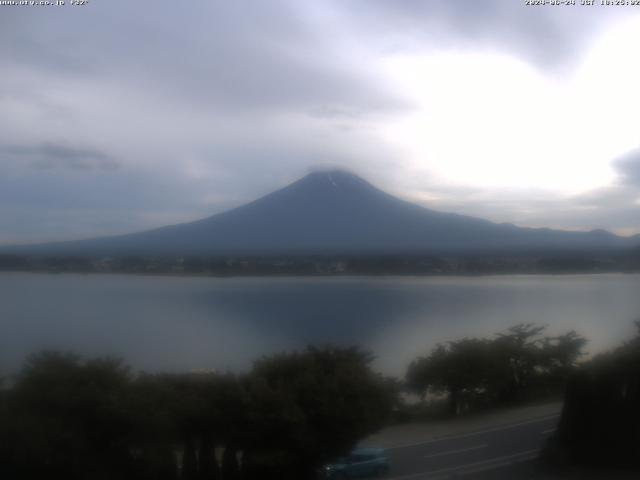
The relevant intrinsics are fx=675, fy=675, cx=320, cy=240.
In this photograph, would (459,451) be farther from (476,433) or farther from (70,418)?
(70,418)

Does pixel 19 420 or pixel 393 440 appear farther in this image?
pixel 393 440

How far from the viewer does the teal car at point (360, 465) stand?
6555mm

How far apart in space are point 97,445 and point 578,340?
5.20 meters

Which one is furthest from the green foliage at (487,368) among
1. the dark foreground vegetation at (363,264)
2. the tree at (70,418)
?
the tree at (70,418)

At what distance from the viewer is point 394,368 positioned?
7508 mm

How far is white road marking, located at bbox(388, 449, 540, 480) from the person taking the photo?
6407 millimetres

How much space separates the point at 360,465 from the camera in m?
6.68

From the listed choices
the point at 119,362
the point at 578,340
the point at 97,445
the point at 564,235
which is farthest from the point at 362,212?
the point at 97,445

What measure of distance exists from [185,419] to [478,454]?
2.91m

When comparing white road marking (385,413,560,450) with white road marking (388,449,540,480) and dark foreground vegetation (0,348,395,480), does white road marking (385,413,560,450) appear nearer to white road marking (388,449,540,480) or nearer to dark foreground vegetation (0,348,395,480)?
white road marking (388,449,540,480)

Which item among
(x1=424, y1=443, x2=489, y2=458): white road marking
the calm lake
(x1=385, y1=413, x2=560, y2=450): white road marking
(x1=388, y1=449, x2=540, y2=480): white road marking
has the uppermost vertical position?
the calm lake

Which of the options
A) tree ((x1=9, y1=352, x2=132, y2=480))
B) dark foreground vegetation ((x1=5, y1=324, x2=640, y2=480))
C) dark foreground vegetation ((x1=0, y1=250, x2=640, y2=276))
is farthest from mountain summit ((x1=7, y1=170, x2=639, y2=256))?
tree ((x1=9, y1=352, x2=132, y2=480))

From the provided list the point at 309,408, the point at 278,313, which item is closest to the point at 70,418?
the point at 309,408

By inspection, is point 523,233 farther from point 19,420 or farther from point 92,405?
point 19,420
